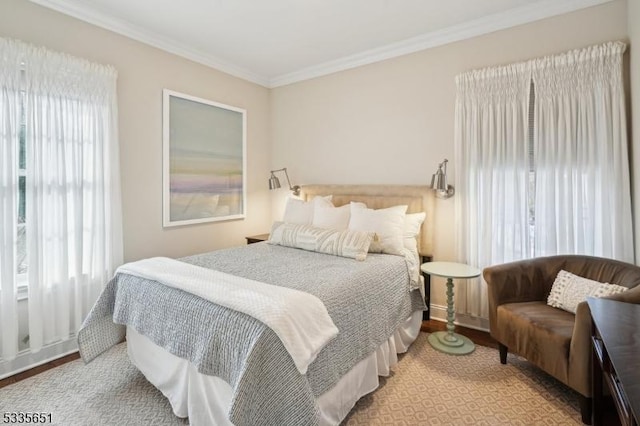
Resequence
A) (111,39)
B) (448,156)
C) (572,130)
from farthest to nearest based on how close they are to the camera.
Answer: (448,156) → (111,39) → (572,130)

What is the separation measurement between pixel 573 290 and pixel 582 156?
104 cm

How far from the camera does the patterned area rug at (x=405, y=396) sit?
6.21ft

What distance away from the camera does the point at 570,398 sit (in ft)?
6.72

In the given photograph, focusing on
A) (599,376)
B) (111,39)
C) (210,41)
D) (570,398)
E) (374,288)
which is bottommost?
(570,398)

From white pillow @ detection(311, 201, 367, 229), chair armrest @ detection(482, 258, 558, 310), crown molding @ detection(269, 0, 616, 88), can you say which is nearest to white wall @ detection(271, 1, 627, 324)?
crown molding @ detection(269, 0, 616, 88)

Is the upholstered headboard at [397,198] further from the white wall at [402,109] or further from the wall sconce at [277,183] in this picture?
the wall sconce at [277,183]

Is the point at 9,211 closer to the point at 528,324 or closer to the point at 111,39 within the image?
the point at 111,39

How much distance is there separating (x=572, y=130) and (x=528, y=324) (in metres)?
1.53

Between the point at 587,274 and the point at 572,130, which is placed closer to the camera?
the point at 587,274

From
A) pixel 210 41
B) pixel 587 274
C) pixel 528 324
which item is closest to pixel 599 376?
pixel 528 324

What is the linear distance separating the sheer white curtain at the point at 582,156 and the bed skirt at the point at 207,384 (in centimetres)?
163

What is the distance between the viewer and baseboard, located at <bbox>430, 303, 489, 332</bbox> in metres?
3.04

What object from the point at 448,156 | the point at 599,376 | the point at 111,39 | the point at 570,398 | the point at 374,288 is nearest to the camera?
the point at 599,376

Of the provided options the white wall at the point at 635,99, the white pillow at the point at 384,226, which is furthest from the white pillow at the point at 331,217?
the white wall at the point at 635,99
